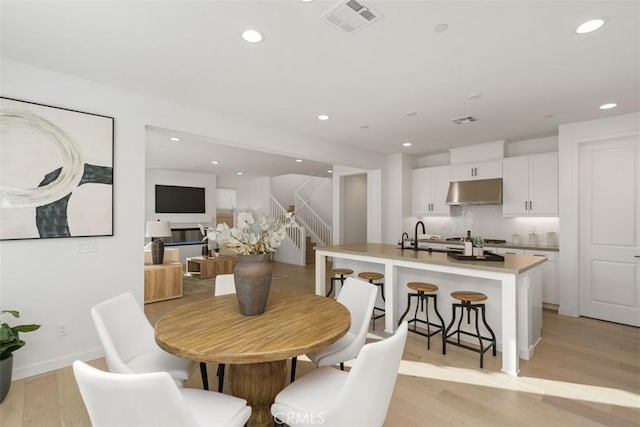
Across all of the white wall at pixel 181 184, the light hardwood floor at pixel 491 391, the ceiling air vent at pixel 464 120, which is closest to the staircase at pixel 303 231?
the white wall at pixel 181 184

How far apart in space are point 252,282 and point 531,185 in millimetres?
4876

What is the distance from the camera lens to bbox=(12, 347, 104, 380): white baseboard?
2.55 m

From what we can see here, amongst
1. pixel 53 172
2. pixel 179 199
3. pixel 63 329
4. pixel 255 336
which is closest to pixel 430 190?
pixel 255 336

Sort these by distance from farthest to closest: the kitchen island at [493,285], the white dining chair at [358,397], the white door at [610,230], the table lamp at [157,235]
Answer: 1. the table lamp at [157,235]
2. the white door at [610,230]
3. the kitchen island at [493,285]
4. the white dining chair at [358,397]

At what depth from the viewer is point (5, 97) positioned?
2475mm

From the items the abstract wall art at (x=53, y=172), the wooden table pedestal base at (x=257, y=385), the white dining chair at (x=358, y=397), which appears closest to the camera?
the white dining chair at (x=358, y=397)

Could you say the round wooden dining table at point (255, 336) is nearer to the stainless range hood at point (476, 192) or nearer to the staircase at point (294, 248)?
the stainless range hood at point (476, 192)

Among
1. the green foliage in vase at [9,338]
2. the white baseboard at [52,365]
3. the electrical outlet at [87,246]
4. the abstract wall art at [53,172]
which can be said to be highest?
the abstract wall art at [53,172]

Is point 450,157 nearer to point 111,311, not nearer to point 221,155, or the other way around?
point 221,155

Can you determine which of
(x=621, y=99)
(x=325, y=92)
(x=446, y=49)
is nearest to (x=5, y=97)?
(x=325, y=92)

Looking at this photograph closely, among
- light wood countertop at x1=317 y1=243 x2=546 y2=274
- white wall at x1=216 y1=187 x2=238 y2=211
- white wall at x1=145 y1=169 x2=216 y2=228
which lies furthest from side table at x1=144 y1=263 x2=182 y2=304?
white wall at x1=216 y1=187 x2=238 y2=211

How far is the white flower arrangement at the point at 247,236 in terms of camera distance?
192 centimetres

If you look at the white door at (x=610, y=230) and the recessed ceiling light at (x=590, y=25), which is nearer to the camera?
the recessed ceiling light at (x=590, y=25)

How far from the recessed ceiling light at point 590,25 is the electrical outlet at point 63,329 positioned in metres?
4.73
